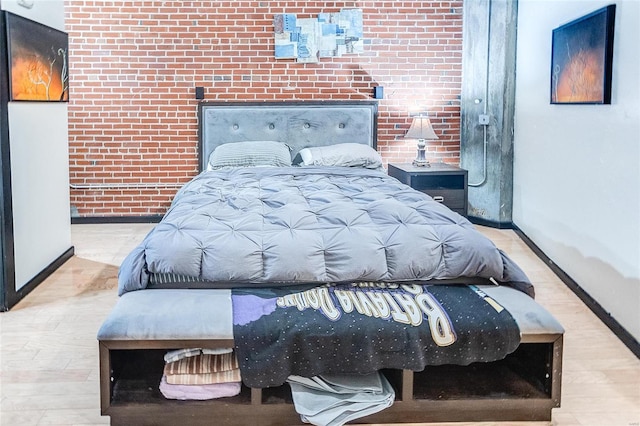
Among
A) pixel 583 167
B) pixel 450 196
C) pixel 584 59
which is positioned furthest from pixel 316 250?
pixel 450 196

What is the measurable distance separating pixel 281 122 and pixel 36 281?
2.36m

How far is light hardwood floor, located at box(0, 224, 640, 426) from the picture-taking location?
8.16 ft

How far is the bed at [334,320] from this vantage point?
232 centimetres

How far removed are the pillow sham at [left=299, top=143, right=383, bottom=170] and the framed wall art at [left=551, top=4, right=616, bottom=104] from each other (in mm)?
1347

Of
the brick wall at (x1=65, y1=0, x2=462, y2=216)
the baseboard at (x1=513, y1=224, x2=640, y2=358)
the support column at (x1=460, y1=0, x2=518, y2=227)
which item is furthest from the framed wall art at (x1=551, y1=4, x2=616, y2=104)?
the brick wall at (x1=65, y1=0, x2=462, y2=216)

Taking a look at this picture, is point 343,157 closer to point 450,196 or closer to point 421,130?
point 421,130

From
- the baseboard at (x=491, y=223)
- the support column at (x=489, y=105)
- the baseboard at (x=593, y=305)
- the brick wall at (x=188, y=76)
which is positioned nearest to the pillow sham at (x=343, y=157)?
the brick wall at (x=188, y=76)

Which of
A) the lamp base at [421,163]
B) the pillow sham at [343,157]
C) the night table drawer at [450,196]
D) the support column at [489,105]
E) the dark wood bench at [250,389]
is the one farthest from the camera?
the lamp base at [421,163]

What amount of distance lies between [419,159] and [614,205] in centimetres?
236

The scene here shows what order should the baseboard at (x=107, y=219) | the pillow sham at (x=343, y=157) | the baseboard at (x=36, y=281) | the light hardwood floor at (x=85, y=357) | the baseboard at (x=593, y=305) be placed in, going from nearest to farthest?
1. the light hardwood floor at (x=85, y=357)
2. the baseboard at (x=593, y=305)
3. the baseboard at (x=36, y=281)
4. the pillow sham at (x=343, y=157)
5. the baseboard at (x=107, y=219)

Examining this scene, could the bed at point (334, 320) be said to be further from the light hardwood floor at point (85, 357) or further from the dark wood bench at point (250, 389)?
the light hardwood floor at point (85, 357)

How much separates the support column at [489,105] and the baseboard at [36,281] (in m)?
3.10

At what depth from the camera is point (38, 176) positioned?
4.14 metres

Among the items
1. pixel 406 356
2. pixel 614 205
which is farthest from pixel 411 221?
pixel 614 205
